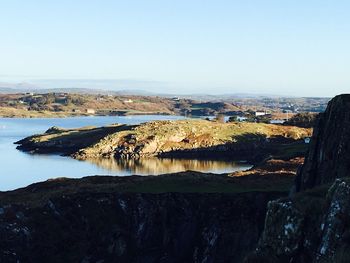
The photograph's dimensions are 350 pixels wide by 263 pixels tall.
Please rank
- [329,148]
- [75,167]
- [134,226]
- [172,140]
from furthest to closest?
[172,140]
[75,167]
[134,226]
[329,148]

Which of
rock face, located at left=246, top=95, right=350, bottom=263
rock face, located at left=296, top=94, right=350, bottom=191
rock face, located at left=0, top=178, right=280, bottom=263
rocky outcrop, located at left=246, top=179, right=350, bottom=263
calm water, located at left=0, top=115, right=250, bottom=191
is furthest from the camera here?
calm water, located at left=0, top=115, right=250, bottom=191

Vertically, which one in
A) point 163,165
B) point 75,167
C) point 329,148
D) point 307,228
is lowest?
point 75,167

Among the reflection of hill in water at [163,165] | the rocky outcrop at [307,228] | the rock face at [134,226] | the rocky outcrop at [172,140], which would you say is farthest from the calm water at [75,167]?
the rocky outcrop at [307,228]

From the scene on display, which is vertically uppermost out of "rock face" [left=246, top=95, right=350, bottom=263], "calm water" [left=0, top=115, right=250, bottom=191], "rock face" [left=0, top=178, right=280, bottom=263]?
"rock face" [left=246, top=95, right=350, bottom=263]

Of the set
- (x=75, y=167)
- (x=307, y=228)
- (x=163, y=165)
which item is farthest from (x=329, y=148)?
(x=75, y=167)

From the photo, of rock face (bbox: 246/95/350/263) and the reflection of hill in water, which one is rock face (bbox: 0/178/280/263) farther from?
the reflection of hill in water

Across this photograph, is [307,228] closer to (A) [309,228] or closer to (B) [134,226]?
(A) [309,228]

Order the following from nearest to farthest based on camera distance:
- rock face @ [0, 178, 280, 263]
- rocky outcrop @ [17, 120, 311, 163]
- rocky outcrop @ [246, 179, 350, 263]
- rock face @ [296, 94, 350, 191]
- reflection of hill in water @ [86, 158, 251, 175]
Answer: rocky outcrop @ [246, 179, 350, 263] → rock face @ [296, 94, 350, 191] → rock face @ [0, 178, 280, 263] → reflection of hill in water @ [86, 158, 251, 175] → rocky outcrop @ [17, 120, 311, 163]

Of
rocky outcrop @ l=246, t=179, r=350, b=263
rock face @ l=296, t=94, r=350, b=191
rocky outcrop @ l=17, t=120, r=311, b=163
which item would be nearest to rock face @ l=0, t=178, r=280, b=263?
rock face @ l=296, t=94, r=350, b=191

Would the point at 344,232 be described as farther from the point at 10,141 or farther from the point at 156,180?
the point at 10,141
